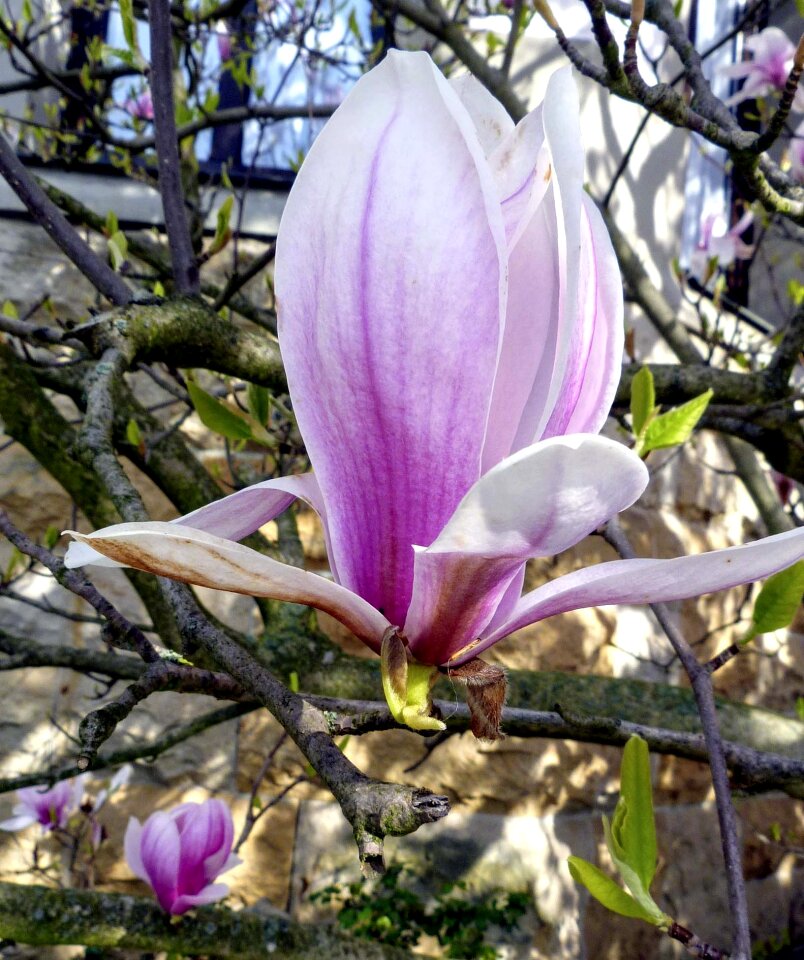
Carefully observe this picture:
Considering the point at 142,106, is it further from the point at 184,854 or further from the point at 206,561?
the point at 206,561

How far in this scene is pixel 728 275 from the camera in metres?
2.60

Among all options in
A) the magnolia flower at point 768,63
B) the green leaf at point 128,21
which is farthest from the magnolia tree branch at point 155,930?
the magnolia flower at point 768,63

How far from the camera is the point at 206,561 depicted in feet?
0.86

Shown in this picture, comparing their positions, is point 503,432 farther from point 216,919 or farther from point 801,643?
point 801,643

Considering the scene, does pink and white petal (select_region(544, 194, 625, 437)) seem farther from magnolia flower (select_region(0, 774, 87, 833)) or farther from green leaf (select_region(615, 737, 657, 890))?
magnolia flower (select_region(0, 774, 87, 833))

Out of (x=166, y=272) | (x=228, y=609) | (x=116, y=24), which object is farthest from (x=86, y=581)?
(x=116, y=24)

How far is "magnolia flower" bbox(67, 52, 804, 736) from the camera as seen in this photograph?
0.26 m

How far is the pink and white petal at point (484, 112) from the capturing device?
0.36 metres

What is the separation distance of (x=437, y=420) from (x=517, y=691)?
0.72m

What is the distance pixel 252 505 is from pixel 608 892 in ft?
0.96

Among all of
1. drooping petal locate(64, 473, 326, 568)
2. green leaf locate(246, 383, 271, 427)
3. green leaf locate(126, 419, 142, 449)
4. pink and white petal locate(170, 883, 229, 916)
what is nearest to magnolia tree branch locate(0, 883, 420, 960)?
pink and white petal locate(170, 883, 229, 916)

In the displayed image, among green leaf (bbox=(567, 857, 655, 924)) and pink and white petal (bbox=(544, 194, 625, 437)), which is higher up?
pink and white petal (bbox=(544, 194, 625, 437))

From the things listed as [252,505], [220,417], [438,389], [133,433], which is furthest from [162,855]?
[438,389]

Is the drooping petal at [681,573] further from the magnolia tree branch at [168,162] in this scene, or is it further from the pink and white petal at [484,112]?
the magnolia tree branch at [168,162]
